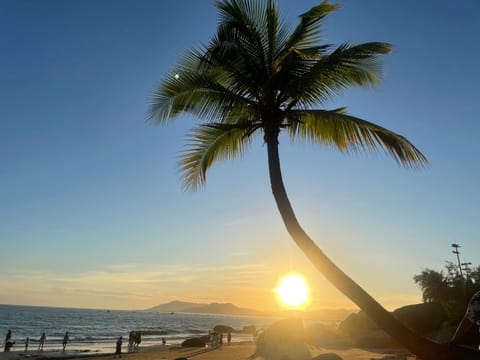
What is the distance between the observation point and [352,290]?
5.35 meters

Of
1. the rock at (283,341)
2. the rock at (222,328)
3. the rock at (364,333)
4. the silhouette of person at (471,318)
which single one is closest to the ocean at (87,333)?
the rock at (222,328)

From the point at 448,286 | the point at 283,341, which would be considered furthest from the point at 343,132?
the point at 448,286

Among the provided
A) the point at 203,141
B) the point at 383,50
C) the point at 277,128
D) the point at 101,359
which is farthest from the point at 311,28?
the point at 101,359

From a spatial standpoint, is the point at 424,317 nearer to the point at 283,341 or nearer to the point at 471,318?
the point at 283,341

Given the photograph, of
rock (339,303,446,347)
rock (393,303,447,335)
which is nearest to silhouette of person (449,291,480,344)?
rock (339,303,446,347)

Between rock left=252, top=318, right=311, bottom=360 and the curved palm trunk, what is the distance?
1518 centimetres

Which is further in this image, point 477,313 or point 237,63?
point 237,63

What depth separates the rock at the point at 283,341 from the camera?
19761mm

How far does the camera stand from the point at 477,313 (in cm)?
432

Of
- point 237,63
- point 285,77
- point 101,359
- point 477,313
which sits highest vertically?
point 237,63

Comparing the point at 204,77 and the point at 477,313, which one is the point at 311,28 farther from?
the point at 477,313

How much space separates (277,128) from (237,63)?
1.71m

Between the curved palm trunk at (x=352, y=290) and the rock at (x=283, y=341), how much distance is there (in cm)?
1518

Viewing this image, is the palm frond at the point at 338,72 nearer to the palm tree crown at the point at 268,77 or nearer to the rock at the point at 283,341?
the palm tree crown at the point at 268,77
